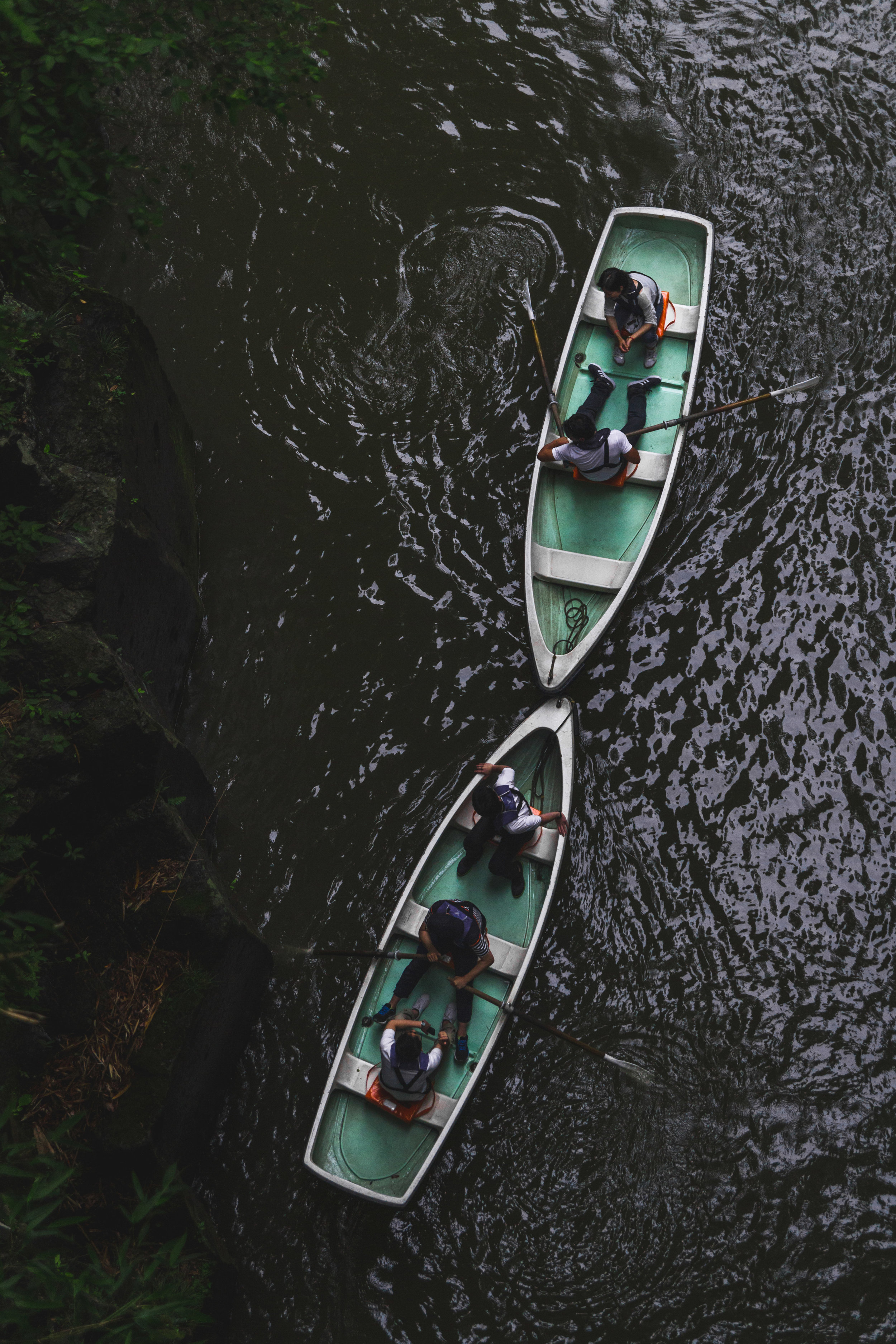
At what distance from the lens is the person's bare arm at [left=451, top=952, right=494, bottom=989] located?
292 inches

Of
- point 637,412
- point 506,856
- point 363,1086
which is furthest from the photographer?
point 637,412

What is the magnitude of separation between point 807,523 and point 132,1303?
7.83 m

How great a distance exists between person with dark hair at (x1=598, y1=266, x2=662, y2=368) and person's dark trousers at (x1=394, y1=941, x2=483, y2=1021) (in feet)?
18.8

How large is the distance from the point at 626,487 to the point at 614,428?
691 millimetres

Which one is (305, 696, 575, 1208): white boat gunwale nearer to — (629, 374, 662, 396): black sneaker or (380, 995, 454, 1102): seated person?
(380, 995, 454, 1102): seated person

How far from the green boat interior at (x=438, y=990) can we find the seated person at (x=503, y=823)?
13 cm

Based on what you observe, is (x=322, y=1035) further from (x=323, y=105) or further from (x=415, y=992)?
(x=323, y=105)

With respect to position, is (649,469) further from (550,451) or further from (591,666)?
(591,666)

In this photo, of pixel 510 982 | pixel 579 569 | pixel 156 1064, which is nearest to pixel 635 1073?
pixel 510 982

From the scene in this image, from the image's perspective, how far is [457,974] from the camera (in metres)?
7.52

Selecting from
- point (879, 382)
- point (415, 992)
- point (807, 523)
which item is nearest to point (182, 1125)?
point (415, 992)

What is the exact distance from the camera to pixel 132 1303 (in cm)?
461

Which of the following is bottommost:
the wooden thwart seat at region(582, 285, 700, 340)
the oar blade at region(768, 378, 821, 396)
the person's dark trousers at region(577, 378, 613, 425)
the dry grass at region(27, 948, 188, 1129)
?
the dry grass at region(27, 948, 188, 1129)

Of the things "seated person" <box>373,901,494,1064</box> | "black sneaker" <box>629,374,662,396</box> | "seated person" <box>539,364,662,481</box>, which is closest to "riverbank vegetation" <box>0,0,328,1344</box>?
"seated person" <box>373,901,494,1064</box>
